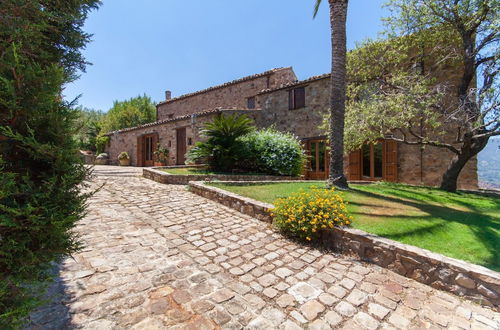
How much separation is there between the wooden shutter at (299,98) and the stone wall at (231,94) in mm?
2885

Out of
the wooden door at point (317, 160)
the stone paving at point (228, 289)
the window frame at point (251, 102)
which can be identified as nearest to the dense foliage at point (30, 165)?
the stone paving at point (228, 289)

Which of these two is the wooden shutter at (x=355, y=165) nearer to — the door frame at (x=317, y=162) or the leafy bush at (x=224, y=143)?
the door frame at (x=317, y=162)

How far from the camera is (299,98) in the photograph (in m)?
13.3

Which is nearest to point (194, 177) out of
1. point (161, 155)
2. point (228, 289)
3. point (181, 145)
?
point (228, 289)

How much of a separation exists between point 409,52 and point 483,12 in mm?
3260

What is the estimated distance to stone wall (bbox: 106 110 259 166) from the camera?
14.2 metres


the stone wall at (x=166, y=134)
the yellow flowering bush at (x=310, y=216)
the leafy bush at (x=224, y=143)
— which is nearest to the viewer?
the yellow flowering bush at (x=310, y=216)

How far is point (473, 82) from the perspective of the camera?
31.1 feet

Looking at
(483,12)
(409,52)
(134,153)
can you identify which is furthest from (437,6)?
(134,153)

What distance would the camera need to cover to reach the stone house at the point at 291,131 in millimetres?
10461

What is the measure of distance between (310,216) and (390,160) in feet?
30.1

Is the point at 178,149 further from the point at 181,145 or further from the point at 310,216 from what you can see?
the point at 310,216

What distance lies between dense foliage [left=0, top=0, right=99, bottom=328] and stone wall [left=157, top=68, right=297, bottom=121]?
15.3 meters

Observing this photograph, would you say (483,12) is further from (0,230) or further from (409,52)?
(0,230)
